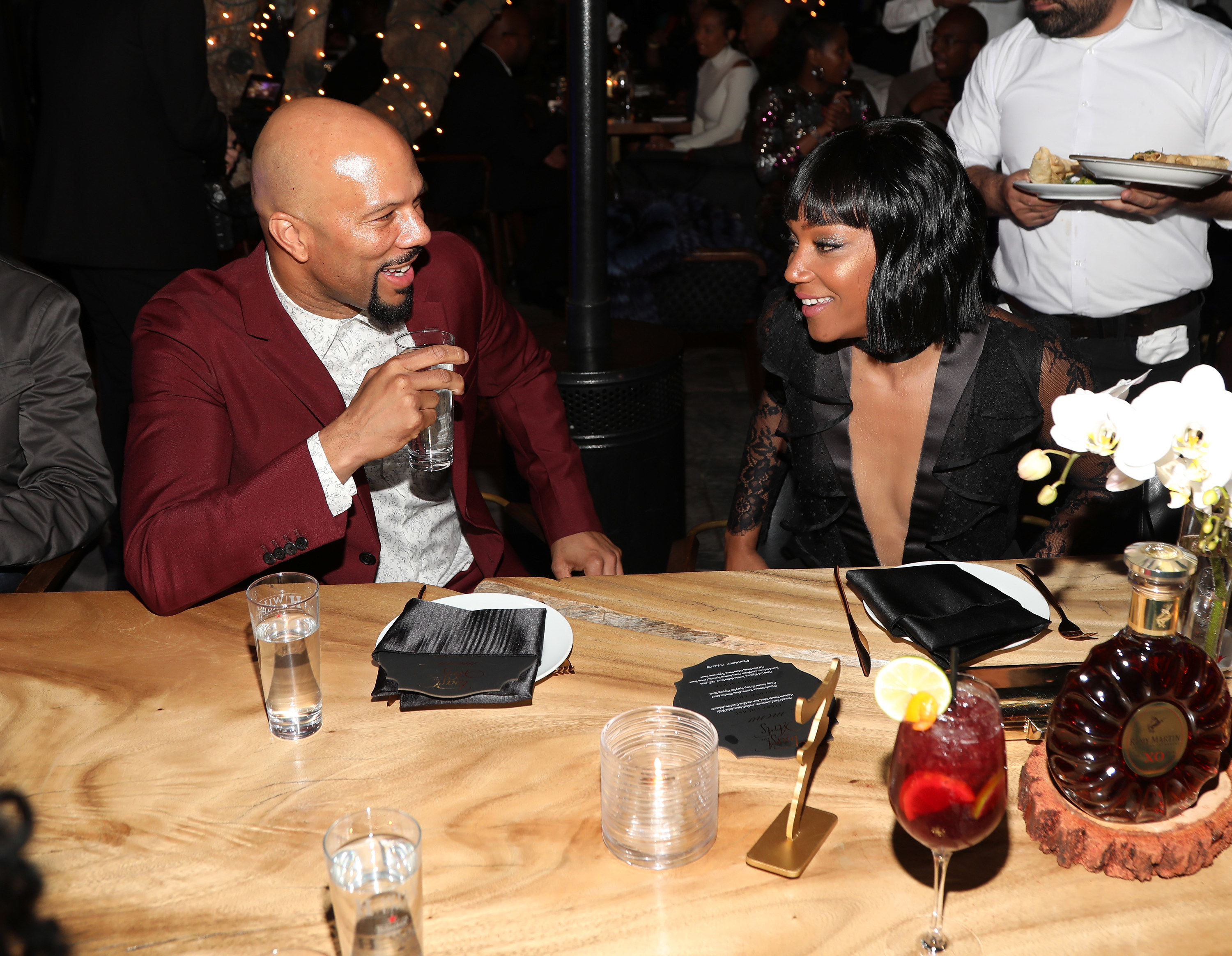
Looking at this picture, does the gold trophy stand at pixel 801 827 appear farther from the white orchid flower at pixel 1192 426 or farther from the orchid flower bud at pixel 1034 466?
the white orchid flower at pixel 1192 426

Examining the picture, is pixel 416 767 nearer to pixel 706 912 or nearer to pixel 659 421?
pixel 706 912

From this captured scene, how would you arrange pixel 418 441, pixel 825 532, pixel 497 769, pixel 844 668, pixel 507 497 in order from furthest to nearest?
pixel 507 497 → pixel 825 532 → pixel 418 441 → pixel 844 668 → pixel 497 769

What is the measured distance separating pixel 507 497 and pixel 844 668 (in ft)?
6.92

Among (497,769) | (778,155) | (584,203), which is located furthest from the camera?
(778,155)

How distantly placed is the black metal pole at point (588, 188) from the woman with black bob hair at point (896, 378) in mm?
858

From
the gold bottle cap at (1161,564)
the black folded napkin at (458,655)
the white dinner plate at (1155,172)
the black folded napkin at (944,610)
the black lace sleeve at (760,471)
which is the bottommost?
the black lace sleeve at (760,471)

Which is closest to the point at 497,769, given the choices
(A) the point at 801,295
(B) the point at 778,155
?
(A) the point at 801,295

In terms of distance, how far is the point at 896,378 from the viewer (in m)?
2.22

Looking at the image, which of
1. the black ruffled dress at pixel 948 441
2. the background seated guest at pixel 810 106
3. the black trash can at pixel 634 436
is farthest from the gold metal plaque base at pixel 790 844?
the background seated guest at pixel 810 106

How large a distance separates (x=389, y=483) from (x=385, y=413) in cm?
45

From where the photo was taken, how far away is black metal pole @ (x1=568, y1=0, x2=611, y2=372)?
287cm

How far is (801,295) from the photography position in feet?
6.95

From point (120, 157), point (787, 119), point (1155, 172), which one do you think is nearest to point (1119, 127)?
point (1155, 172)

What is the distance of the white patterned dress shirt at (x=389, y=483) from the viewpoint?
2.13 metres
